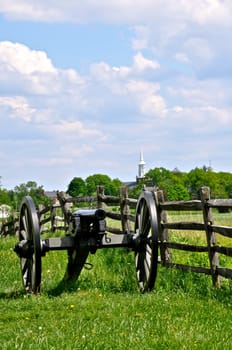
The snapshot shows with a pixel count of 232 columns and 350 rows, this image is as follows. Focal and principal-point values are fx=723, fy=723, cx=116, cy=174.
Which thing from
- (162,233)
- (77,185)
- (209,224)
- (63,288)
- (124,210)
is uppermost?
(77,185)

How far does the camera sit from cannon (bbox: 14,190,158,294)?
8773mm

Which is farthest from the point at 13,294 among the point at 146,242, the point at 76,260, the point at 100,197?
the point at 100,197

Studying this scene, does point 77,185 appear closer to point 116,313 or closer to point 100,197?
point 100,197

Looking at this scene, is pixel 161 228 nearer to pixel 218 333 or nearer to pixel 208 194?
pixel 208 194

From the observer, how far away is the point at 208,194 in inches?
389

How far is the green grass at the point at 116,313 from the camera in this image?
5.99 m

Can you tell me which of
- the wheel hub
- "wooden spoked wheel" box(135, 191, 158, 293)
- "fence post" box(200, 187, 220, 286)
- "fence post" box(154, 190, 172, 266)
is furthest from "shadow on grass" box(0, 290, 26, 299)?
"fence post" box(154, 190, 172, 266)

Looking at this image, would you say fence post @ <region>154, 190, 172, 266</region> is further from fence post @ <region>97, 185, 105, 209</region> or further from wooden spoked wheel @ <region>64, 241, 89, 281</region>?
fence post @ <region>97, 185, 105, 209</region>

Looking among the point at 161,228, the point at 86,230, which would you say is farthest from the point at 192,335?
the point at 161,228

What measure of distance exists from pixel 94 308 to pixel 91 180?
11005 centimetres

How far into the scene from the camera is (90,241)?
9.06 meters

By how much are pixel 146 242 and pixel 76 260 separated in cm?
102

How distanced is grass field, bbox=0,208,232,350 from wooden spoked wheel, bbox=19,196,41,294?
0.70 feet

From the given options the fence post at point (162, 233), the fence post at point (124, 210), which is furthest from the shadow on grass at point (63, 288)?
the fence post at point (124, 210)
